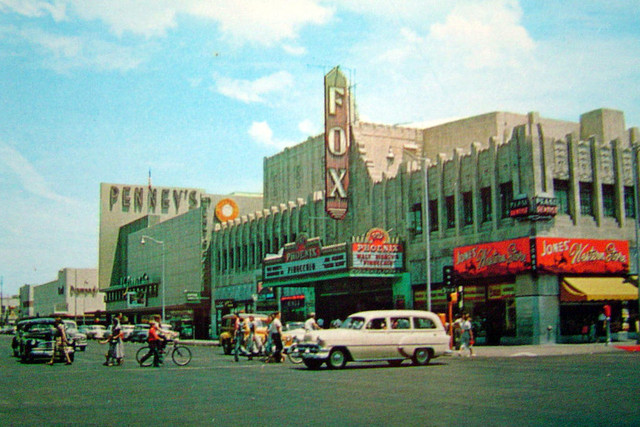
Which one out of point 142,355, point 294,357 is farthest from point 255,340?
point 142,355

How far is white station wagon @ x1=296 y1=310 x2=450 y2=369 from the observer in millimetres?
23969

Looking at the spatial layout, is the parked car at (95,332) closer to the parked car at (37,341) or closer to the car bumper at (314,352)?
the parked car at (37,341)

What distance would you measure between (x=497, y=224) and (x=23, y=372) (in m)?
24.0

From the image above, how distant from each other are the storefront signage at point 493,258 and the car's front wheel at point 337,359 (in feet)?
50.5

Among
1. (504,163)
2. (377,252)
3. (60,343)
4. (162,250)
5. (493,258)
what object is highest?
(504,163)

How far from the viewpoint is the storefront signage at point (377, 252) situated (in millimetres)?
43656

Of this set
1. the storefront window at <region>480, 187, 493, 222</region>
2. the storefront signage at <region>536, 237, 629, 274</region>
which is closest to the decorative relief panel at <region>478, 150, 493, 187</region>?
the storefront window at <region>480, 187, 493, 222</region>

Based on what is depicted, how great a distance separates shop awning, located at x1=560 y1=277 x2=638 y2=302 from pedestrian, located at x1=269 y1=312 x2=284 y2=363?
1540 cm

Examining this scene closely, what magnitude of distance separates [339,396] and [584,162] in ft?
90.2

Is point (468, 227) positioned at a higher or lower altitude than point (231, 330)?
higher

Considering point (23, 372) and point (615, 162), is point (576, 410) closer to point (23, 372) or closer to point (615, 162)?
point (23, 372)

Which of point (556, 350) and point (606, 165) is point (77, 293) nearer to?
point (606, 165)

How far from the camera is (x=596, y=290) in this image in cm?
3656

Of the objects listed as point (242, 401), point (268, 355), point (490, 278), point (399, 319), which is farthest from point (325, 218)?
point (242, 401)
